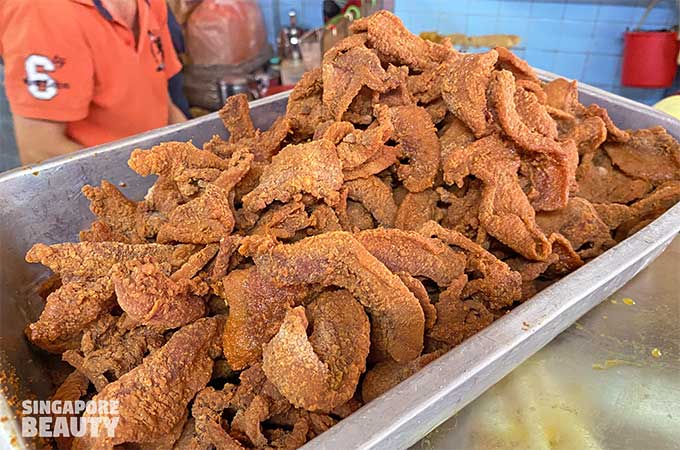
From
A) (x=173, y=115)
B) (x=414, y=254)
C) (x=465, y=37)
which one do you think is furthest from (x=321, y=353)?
(x=465, y=37)

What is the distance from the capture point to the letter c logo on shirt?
1769 mm

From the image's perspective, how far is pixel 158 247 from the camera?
3.01 ft

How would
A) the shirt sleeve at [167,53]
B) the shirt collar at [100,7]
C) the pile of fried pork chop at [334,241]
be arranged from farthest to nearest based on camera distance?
the shirt sleeve at [167,53], the shirt collar at [100,7], the pile of fried pork chop at [334,241]

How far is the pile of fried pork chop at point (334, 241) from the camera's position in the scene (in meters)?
0.77

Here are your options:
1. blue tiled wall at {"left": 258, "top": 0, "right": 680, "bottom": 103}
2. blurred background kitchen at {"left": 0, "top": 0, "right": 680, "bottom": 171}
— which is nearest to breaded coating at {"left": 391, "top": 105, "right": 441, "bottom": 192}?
blurred background kitchen at {"left": 0, "top": 0, "right": 680, "bottom": 171}

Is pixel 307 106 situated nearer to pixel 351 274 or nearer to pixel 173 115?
pixel 351 274

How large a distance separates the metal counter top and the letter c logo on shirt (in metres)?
1.63

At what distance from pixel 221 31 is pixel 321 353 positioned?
294 cm

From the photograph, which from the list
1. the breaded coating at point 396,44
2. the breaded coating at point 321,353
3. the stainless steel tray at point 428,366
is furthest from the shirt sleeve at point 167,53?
the breaded coating at point 321,353

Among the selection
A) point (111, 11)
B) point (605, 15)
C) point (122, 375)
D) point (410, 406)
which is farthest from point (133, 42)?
point (605, 15)

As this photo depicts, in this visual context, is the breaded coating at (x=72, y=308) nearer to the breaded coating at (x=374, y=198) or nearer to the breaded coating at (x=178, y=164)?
the breaded coating at (x=178, y=164)

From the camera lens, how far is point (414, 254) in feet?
2.84

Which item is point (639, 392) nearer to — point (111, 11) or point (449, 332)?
point (449, 332)

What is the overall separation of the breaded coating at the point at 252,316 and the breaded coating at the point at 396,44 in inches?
23.2
